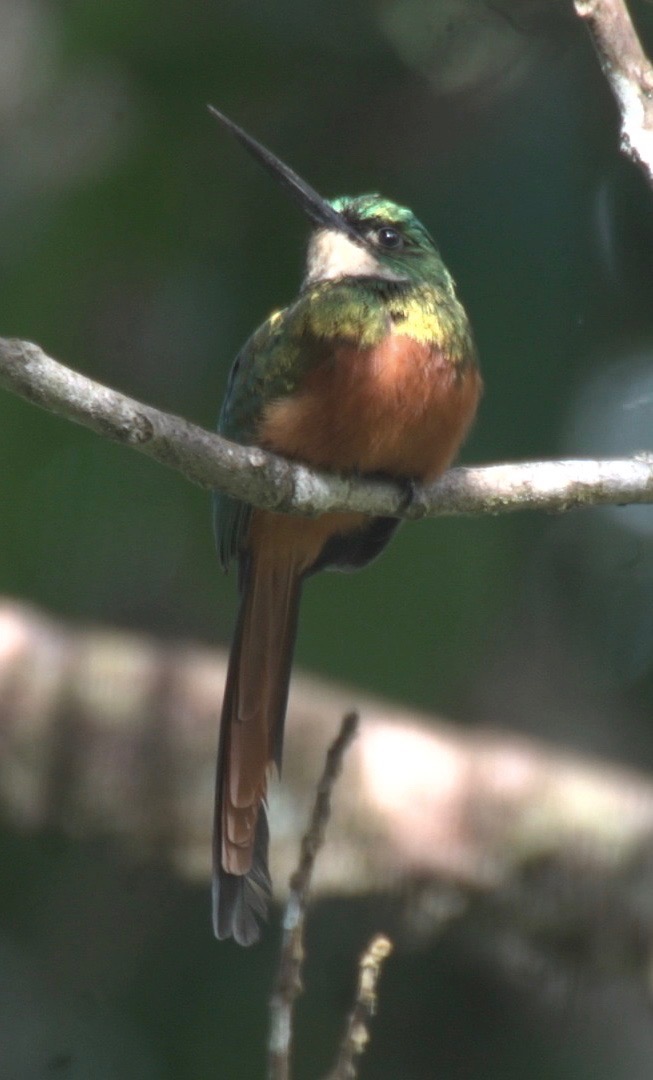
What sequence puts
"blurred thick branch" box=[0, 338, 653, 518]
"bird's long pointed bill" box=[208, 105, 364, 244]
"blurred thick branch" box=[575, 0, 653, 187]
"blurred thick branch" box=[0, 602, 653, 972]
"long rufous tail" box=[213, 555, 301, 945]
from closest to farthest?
"blurred thick branch" box=[0, 338, 653, 518] → "blurred thick branch" box=[575, 0, 653, 187] → "long rufous tail" box=[213, 555, 301, 945] → "bird's long pointed bill" box=[208, 105, 364, 244] → "blurred thick branch" box=[0, 602, 653, 972]

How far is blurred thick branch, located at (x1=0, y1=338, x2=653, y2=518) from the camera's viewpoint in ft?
5.86

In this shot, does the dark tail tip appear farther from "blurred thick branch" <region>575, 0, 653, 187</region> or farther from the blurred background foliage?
"blurred thick branch" <region>575, 0, 653, 187</region>

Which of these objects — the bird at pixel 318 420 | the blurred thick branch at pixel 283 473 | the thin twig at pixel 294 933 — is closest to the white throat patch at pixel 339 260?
the bird at pixel 318 420

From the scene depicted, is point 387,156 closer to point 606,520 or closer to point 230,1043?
point 606,520

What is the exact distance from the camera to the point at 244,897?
2488 mm

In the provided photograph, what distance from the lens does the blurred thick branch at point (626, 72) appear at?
86.7 inches

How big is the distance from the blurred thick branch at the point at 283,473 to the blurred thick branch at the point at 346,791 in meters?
0.98

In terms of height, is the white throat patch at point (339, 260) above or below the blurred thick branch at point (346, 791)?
above

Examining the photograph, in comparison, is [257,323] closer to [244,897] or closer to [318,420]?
[318,420]

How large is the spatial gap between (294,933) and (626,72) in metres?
1.34

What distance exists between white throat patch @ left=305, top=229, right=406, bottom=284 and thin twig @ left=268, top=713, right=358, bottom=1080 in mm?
1159

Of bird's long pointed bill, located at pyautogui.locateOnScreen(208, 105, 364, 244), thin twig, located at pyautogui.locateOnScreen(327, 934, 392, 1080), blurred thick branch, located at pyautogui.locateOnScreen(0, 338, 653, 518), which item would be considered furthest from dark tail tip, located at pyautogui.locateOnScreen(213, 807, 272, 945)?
bird's long pointed bill, located at pyautogui.locateOnScreen(208, 105, 364, 244)

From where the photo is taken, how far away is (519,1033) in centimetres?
330

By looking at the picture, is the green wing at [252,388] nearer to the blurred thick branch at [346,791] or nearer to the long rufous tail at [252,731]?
the long rufous tail at [252,731]
